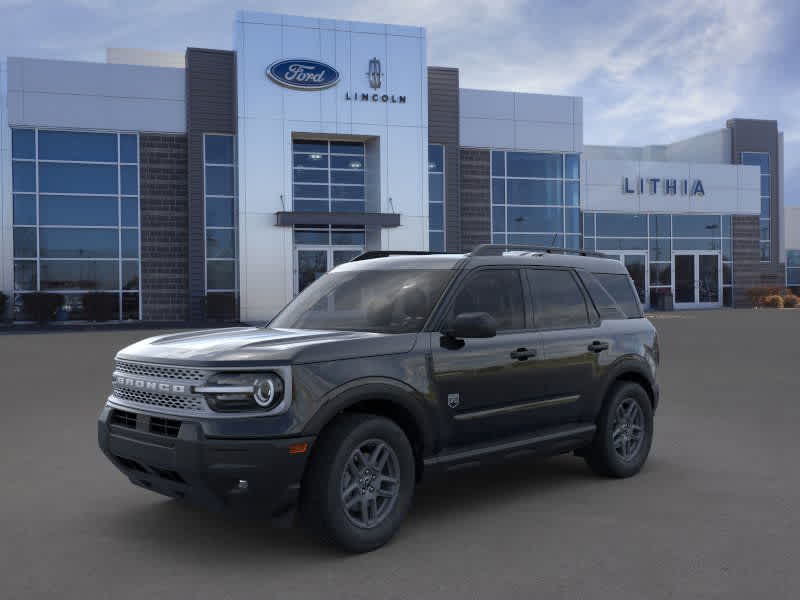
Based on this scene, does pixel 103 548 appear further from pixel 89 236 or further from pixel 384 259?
pixel 89 236

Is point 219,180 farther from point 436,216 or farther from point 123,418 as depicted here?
point 123,418

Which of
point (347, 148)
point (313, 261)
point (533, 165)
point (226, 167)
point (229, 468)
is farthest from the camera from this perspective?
point (533, 165)

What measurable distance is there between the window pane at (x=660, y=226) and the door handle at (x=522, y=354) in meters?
37.7

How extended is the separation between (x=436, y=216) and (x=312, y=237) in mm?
5796

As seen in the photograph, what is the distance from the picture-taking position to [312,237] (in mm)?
32125

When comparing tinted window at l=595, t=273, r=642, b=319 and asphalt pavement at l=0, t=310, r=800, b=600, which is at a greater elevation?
tinted window at l=595, t=273, r=642, b=319

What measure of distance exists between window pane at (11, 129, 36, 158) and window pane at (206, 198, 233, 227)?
6436 mm

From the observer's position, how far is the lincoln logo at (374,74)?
3195cm

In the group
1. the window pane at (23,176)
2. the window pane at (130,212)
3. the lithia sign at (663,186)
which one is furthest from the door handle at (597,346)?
the lithia sign at (663,186)

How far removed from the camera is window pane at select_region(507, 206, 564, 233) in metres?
36.8

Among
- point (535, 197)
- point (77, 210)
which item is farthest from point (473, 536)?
point (535, 197)

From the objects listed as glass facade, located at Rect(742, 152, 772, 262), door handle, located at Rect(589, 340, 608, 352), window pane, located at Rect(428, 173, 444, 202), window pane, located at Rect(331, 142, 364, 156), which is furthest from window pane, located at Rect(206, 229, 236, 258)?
glass facade, located at Rect(742, 152, 772, 262)

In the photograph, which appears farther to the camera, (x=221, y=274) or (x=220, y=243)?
(x=221, y=274)

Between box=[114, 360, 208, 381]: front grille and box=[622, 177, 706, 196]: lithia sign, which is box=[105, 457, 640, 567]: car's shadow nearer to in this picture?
box=[114, 360, 208, 381]: front grille
